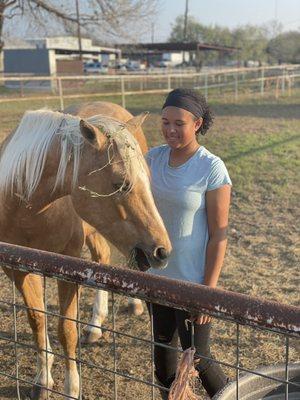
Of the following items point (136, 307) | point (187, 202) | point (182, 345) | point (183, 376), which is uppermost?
point (187, 202)

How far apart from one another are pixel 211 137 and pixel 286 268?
6231 millimetres

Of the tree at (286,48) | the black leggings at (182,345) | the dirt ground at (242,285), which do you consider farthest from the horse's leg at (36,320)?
the tree at (286,48)

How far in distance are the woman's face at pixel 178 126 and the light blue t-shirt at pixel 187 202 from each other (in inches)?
3.6

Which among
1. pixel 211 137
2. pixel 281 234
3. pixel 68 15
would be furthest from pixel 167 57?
pixel 281 234

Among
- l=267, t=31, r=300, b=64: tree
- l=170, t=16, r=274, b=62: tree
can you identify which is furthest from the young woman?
l=170, t=16, r=274, b=62: tree

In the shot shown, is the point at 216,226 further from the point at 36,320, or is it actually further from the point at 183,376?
the point at 36,320

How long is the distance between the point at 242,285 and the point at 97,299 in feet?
4.12

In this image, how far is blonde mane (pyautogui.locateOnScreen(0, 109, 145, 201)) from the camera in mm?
2139

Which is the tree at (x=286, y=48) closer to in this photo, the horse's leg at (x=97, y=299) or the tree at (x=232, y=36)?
the tree at (x=232, y=36)

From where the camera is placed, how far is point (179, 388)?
4.93 feet

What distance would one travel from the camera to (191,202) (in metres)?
2.08

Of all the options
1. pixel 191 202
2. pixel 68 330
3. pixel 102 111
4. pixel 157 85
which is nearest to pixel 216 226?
pixel 191 202

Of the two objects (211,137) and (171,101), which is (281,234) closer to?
(171,101)

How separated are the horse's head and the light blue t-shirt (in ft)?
0.29
